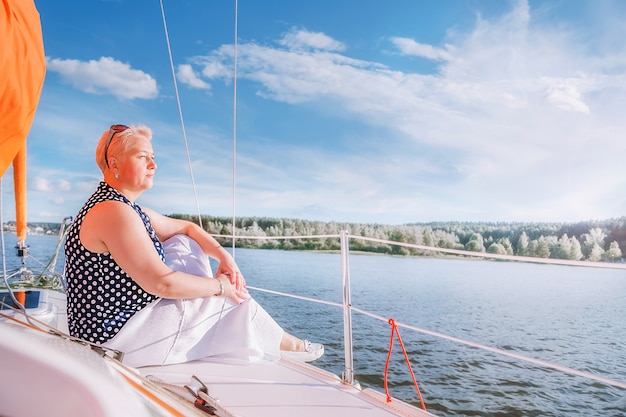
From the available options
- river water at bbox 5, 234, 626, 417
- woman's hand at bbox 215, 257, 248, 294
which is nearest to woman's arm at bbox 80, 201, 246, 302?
woman's hand at bbox 215, 257, 248, 294

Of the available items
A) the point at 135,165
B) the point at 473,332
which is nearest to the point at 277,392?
the point at 135,165

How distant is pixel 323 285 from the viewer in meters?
20.7

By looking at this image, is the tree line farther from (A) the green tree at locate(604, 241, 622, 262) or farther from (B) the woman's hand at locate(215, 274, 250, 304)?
(B) the woman's hand at locate(215, 274, 250, 304)

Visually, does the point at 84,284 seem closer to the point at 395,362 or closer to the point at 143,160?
the point at 143,160

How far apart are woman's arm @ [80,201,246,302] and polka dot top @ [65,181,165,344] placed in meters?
0.05

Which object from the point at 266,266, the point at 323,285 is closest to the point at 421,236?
the point at 266,266

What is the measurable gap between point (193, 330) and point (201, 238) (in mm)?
395

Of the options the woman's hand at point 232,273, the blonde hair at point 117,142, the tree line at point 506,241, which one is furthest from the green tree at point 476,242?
the blonde hair at point 117,142

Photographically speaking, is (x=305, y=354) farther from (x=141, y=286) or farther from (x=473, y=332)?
(x=473, y=332)

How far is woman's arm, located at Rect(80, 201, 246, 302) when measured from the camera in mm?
1196

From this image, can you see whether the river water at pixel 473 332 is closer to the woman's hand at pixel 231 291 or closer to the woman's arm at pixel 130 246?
the woman's hand at pixel 231 291

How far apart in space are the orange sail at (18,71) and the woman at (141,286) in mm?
306

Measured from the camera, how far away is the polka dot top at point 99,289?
1.30 m

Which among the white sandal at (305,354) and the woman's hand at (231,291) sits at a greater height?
the woman's hand at (231,291)
